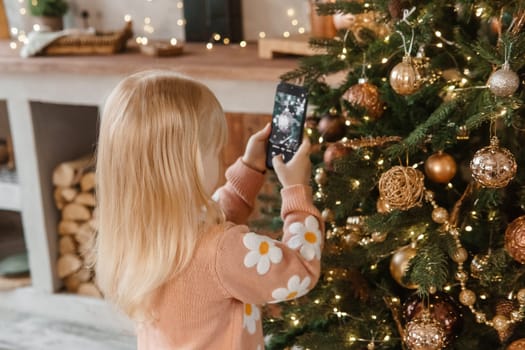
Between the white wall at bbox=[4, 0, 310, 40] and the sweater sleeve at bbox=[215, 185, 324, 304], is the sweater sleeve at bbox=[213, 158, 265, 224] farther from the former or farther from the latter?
the white wall at bbox=[4, 0, 310, 40]

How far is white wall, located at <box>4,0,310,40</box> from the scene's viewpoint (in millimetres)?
2312

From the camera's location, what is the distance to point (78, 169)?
235 centimetres

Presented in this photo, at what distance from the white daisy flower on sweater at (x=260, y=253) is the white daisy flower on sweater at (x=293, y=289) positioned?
4 centimetres

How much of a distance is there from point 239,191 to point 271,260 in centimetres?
25

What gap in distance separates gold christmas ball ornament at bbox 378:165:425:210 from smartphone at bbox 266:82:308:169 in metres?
0.17

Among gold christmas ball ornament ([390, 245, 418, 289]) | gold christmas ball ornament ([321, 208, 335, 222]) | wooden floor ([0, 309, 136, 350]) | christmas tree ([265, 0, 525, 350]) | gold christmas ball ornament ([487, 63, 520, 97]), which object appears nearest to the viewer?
gold christmas ball ornament ([487, 63, 520, 97])

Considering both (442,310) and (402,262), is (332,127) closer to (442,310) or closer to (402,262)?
(402,262)

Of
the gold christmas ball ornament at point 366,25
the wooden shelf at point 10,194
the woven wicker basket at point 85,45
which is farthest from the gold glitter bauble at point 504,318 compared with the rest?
the wooden shelf at point 10,194

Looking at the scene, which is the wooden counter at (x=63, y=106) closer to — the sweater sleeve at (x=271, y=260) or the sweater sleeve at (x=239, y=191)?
the sweater sleeve at (x=239, y=191)

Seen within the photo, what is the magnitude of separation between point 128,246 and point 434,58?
62 cm

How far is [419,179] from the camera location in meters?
1.13

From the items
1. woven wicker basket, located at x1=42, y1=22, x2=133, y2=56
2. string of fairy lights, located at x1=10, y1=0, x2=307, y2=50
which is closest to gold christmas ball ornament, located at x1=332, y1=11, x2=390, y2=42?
string of fairy lights, located at x1=10, y1=0, x2=307, y2=50

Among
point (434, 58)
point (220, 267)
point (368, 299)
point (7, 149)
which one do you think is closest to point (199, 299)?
point (220, 267)

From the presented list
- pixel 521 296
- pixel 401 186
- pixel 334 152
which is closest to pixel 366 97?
pixel 334 152
